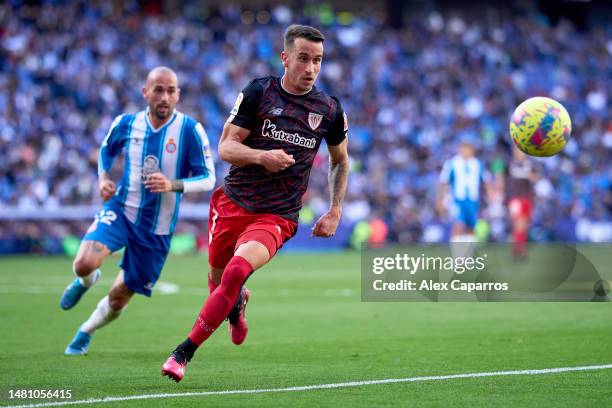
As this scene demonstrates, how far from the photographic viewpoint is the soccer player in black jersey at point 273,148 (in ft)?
24.4

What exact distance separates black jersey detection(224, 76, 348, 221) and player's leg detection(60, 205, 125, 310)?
1.76 meters

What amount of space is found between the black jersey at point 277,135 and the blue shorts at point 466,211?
423 inches

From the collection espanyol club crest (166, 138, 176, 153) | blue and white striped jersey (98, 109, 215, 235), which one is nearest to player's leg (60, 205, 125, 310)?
blue and white striped jersey (98, 109, 215, 235)

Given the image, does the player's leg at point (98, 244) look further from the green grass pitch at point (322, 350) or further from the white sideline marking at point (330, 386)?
the white sideline marking at point (330, 386)

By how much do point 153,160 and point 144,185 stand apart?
0.83 ft

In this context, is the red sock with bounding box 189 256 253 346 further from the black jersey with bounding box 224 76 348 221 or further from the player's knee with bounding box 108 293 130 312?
the player's knee with bounding box 108 293 130 312

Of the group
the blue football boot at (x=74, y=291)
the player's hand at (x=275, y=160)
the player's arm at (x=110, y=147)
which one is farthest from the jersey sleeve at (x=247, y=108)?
the blue football boot at (x=74, y=291)

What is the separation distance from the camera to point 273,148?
7.55m

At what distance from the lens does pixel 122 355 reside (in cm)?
916

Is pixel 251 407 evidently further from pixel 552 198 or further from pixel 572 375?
pixel 552 198

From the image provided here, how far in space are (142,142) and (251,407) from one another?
3.98 m

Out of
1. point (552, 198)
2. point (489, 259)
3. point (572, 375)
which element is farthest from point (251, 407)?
point (552, 198)

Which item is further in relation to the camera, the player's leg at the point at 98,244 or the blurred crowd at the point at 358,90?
the blurred crowd at the point at 358,90

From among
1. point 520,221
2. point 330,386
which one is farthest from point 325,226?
point 520,221
